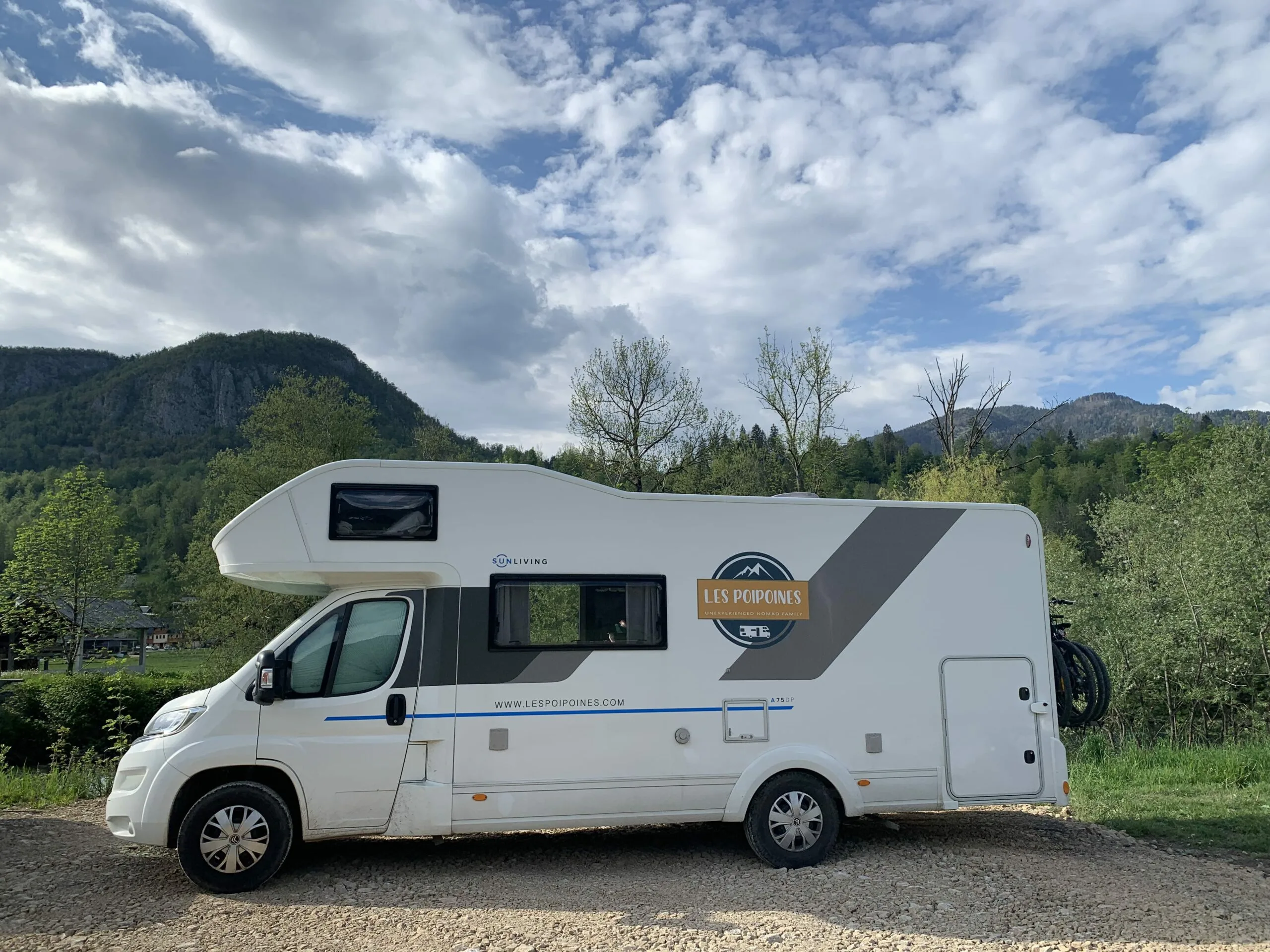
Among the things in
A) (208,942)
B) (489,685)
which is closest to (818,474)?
(489,685)

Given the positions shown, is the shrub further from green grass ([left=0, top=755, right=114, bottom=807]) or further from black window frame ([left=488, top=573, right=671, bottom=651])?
black window frame ([left=488, top=573, right=671, bottom=651])

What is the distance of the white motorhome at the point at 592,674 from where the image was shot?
6.08m

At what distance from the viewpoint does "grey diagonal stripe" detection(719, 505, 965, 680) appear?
6.74 m

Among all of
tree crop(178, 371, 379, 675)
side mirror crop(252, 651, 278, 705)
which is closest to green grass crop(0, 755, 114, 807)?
side mirror crop(252, 651, 278, 705)

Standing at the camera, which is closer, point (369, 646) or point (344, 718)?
point (344, 718)

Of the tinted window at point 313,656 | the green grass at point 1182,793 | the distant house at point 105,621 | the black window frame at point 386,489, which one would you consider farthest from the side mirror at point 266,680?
the distant house at point 105,621

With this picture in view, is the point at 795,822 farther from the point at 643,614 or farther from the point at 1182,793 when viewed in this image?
the point at 1182,793

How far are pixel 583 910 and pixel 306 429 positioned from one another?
26.5 meters

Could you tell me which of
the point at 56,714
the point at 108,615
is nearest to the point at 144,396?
→ the point at 108,615

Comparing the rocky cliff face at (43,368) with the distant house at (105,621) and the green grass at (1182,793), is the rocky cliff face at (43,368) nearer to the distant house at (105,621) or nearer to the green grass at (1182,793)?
the distant house at (105,621)

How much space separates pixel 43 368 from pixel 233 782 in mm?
175653

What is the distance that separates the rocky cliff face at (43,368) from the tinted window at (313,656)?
159 meters

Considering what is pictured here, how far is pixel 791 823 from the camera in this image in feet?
21.7

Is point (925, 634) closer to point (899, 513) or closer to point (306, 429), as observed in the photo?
point (899, 513)
